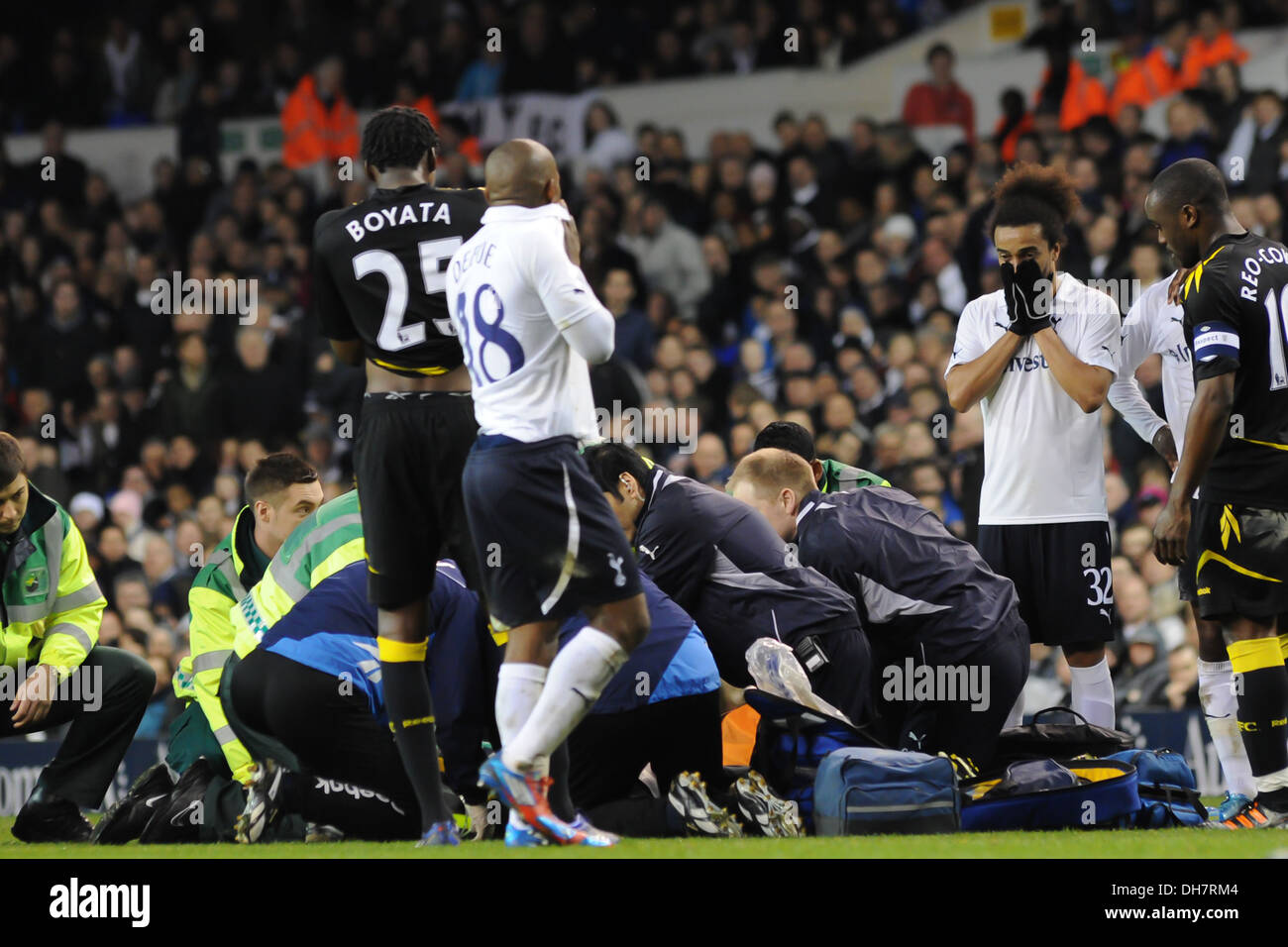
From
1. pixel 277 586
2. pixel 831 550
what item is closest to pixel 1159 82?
pixel 831 550

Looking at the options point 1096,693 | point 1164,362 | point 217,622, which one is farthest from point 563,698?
point 1164,362

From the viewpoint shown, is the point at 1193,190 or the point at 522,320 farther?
the point at 1193,190

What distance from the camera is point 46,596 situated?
744 cm

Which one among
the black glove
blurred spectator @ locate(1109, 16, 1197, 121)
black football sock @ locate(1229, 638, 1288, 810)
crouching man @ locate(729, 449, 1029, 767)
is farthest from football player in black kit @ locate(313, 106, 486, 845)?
blurred spectator @ locate(1109, 16, 1197, 121)

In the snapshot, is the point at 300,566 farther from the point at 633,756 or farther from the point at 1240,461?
the point at 1240,461

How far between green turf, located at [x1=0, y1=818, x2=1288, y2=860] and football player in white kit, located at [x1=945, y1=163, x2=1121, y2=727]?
117cm

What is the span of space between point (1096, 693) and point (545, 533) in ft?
9.95

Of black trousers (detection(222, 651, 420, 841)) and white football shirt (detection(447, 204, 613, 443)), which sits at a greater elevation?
white football shirt (detection(447, 204, 613, 443))

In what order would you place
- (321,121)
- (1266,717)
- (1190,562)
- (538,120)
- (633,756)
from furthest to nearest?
(321,121), (538,120), (1190,562), (633,756), (1266,717)

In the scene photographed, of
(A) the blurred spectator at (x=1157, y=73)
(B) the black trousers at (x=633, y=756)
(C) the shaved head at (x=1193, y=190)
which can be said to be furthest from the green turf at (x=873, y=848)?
(A) the blurred spectator at (x=1157, y=73)

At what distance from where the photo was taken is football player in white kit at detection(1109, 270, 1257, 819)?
22.6ft

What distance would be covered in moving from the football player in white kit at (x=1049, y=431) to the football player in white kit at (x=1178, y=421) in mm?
235

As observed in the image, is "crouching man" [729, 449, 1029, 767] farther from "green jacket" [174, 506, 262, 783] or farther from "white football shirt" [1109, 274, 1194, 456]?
"green jacket" [174, 506, 262, 783]

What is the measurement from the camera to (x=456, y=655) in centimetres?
662
